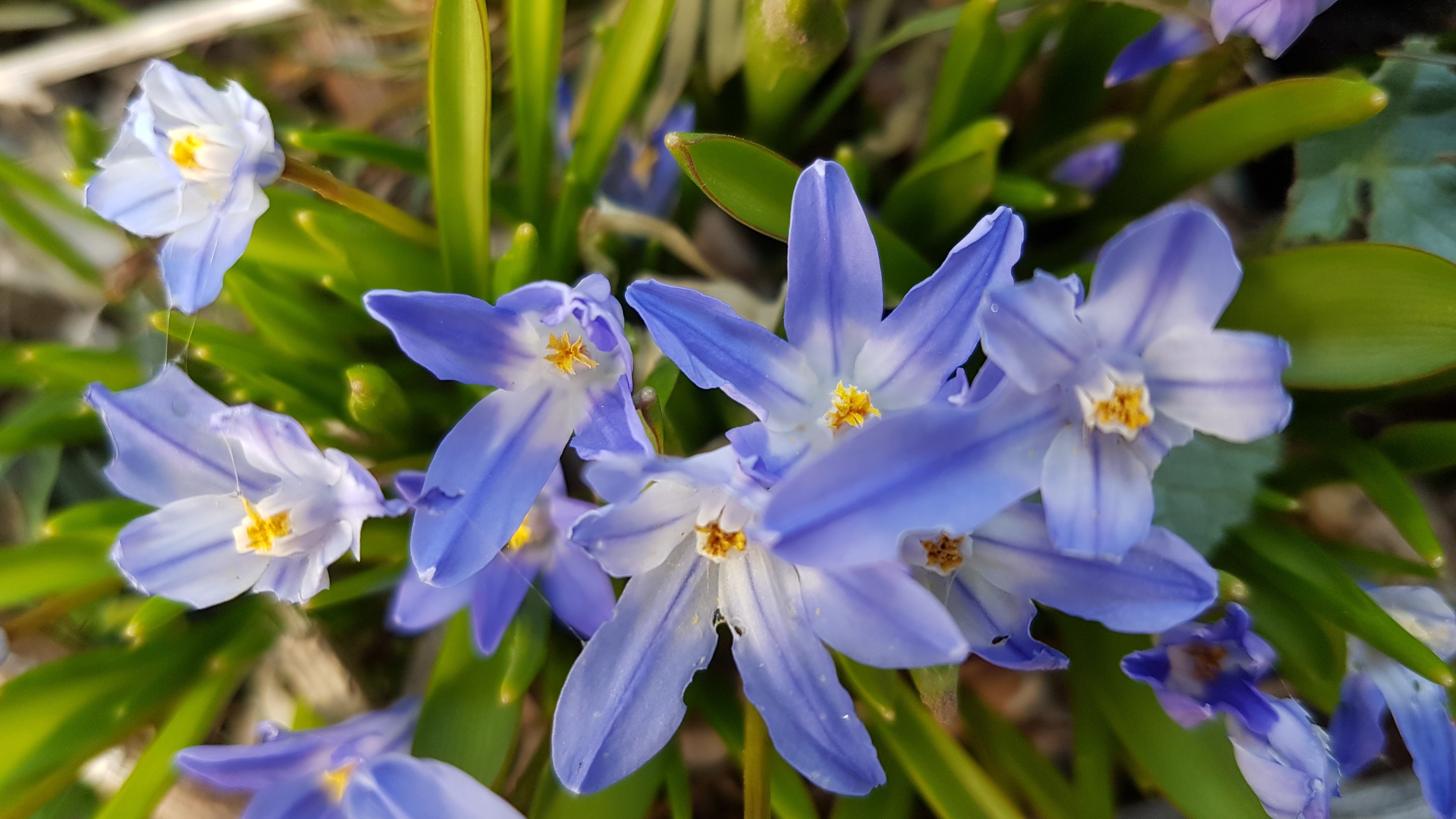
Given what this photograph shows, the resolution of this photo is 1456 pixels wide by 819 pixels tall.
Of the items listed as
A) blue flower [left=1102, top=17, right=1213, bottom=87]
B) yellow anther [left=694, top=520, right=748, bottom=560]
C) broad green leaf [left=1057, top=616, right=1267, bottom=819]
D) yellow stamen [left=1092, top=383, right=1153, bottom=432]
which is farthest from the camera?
blue flower [left=1102, top=17, right=1213, bottom=87]

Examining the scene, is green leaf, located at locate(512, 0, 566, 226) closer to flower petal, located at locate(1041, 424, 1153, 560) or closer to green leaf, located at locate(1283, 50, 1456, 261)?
flower petal, located at locate(1041, 424, 1153, 560)

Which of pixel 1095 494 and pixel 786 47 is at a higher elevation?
pixel 786 47

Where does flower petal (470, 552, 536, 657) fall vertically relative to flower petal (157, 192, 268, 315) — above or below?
below

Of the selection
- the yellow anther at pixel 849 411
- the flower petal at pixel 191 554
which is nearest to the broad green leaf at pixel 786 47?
the yellow anther at pixel 849 411

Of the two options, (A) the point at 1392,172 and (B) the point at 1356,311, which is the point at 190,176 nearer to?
(B) the point at 1356,311

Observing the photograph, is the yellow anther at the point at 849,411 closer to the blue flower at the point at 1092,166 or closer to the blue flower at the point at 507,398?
the blue flower at the point at 507,398

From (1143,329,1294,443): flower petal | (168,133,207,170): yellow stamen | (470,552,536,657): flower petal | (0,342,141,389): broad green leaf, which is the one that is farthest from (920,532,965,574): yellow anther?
(0,342,141,389): broad green leaf

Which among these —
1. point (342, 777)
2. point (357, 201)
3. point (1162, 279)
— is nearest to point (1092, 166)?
point (1162, 279)
